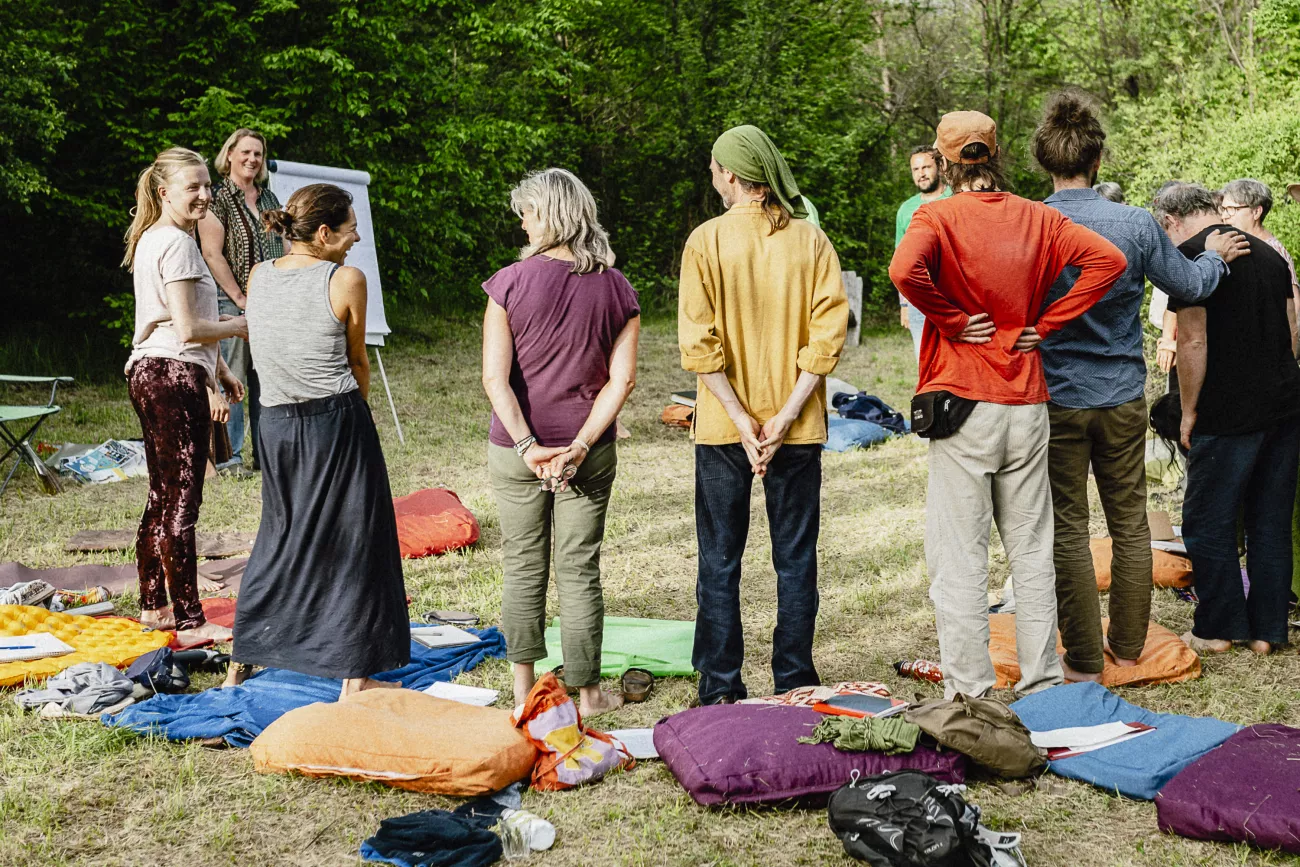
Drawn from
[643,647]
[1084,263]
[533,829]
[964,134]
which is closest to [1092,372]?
[1084,263]

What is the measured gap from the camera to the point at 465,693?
3973mm

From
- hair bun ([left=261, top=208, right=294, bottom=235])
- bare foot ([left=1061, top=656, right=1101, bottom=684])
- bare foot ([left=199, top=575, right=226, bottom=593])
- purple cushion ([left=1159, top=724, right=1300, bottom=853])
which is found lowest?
A: bare foot ([left=199, top=575, right=226, bottom=593])

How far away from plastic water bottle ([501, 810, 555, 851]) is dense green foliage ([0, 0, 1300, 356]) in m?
7.32

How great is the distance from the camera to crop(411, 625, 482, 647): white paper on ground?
14.5 feet

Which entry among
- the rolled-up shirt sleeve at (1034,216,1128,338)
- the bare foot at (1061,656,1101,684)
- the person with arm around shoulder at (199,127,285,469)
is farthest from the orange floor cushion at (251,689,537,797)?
the person with arm around shoulder at (199,127,285,469)

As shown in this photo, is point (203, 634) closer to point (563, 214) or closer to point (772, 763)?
point (563, 214)

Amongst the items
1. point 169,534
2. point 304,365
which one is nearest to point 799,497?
point 304,365

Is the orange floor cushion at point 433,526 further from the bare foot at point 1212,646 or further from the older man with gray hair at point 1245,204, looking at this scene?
the older man with gray hair at point 1245,204

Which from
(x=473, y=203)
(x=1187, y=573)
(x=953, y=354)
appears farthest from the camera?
(x=473, y=203)

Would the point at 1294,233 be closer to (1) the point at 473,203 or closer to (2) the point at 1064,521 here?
(2) the point at 1064,521

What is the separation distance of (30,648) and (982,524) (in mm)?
3437

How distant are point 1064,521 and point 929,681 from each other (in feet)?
2.55

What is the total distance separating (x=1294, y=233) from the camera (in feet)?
26.0

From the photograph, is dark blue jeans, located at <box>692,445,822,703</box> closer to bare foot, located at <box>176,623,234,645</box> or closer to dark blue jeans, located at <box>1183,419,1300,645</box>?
dark blue jeans, located at <box>1183,419,1300,645</box>
